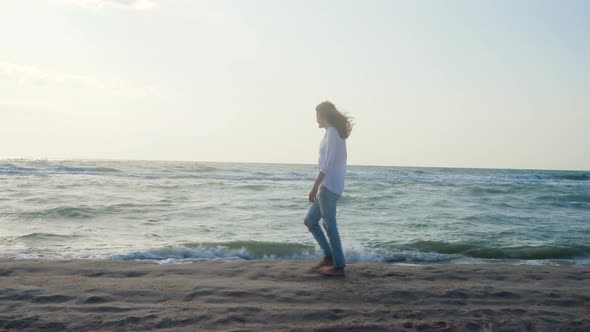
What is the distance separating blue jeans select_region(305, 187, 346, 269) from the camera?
4867 millimetres

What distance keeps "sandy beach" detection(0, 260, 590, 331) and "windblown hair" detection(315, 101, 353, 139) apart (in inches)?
59.0

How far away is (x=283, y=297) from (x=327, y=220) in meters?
1.07

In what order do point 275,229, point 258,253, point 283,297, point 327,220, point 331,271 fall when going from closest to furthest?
point 283,297
point 327,220
point 331,271
point 258,253
point 275,229

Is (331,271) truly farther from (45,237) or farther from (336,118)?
(45,237)

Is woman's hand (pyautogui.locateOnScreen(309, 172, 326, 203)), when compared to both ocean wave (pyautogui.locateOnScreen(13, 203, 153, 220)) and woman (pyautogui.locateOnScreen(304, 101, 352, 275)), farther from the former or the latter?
ocean wave (pyautogui.locateOnScreen(13, 203, 153, 220))

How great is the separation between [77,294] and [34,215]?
21.1 feet

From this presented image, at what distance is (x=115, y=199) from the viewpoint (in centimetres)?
1274

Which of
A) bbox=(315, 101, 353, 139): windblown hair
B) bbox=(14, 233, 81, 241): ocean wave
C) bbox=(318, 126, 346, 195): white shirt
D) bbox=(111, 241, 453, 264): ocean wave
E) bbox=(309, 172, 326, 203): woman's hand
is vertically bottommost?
bbox=(14, 233, 81, 241): ocean wave

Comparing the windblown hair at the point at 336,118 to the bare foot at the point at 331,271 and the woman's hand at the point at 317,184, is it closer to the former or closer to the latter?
the woman's hand at the point at 317,184

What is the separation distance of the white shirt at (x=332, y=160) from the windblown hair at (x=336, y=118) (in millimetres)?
62

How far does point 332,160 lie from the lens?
4754 mm

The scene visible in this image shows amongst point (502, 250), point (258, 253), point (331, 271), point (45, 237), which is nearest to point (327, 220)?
point (331, 271)

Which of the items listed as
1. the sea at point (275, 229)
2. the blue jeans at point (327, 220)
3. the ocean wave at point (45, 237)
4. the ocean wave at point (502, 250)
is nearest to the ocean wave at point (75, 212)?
the sea at point (275, 229)

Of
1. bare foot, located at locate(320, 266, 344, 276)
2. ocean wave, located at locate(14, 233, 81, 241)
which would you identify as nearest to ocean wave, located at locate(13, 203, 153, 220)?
ocean wave, located at locate(14, 233, 81, 241)
